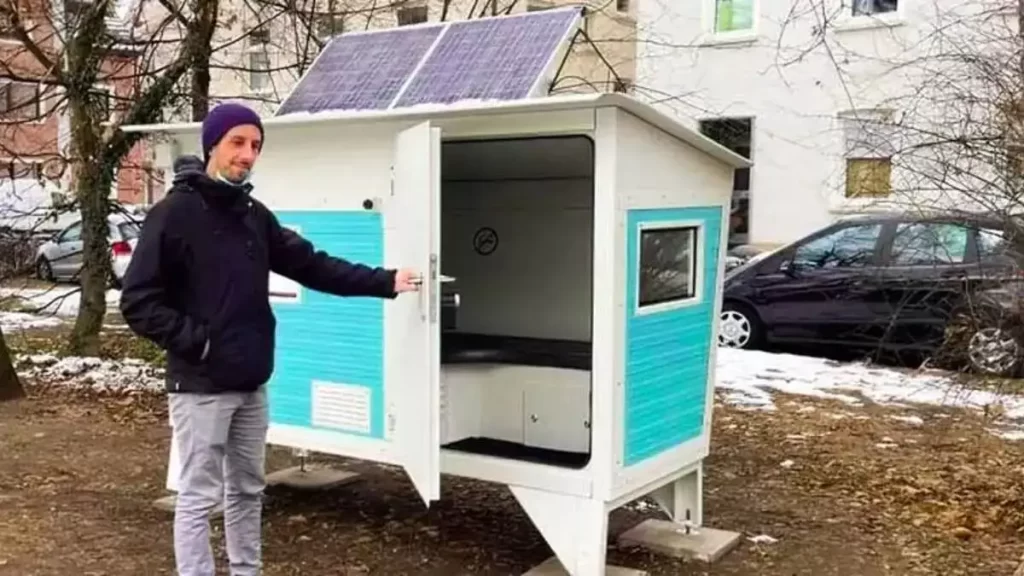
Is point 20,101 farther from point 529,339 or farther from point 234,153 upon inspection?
point 234,153

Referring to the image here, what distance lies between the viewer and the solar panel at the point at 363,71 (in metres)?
5.32

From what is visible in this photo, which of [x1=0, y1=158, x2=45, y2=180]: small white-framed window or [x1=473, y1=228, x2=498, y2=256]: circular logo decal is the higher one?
[x1=0, y1=158, x2=45, y2=180]: small white-framed window

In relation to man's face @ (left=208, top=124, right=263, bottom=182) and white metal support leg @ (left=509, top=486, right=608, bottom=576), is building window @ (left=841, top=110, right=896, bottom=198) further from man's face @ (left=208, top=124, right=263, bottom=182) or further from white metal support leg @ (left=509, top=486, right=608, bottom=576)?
man's face @ (left=208, top=124, right=263, bottom=182)

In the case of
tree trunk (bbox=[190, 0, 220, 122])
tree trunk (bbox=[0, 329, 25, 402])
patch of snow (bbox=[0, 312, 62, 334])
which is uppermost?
tree trunk (bbox=[190, 0, 220, 122])

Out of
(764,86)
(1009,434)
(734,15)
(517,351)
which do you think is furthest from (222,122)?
(734,15)

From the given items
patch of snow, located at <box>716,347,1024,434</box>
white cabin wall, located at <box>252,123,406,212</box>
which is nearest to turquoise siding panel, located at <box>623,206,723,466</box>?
white cabin wall, located at <box>252,123,406,212</box>

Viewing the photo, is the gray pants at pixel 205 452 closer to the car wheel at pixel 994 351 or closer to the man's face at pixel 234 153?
the man's face at pixel 234 153

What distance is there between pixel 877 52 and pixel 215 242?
14794 millimetres

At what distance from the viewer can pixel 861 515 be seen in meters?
5.57

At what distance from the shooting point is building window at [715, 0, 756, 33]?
1922 cm

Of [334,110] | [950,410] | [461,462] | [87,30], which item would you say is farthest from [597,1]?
[461,462]

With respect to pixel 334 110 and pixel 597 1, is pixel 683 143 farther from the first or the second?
pixel 597 1

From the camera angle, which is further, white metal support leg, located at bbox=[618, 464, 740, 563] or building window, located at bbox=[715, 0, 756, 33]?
building window, located at bbox=[715, 0, 756, 33]

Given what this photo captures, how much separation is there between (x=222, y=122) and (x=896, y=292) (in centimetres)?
680
